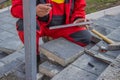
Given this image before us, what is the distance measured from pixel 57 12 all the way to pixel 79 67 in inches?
35.6

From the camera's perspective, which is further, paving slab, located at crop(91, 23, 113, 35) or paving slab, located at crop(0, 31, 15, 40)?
paving slab, located at crop(0, 31, 15, 40)

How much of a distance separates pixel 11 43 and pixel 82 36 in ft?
5.33

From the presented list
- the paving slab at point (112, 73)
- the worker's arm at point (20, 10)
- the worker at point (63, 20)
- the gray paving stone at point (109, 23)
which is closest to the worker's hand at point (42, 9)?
the worker's arm at point (20, 10)

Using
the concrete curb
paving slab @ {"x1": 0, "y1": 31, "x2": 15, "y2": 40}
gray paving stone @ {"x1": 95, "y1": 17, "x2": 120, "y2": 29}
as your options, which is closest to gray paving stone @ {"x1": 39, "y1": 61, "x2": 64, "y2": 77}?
gray paving stone @ {"x1": 95, "y1": 17, "x2": 120, "y2": 29}

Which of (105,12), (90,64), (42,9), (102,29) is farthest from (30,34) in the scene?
(105,12)

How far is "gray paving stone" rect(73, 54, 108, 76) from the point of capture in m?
2.89

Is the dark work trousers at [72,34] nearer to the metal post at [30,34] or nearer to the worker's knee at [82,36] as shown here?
the worker's knee at [82,36]

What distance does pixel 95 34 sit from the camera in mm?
3734

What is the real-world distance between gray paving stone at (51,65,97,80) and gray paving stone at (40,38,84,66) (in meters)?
0.17

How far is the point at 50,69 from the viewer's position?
294cm

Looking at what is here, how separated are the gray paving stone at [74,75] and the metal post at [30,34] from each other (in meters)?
0.51

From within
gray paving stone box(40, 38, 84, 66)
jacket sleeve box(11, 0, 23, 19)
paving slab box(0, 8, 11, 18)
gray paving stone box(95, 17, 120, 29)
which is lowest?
paving slab box(0, 8, 11, 18)

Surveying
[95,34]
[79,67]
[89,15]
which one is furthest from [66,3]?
[89,15]

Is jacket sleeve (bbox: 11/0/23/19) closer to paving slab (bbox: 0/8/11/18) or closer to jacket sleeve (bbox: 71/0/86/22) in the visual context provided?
jacket sleeve (bbox: 71/0/86/22)
